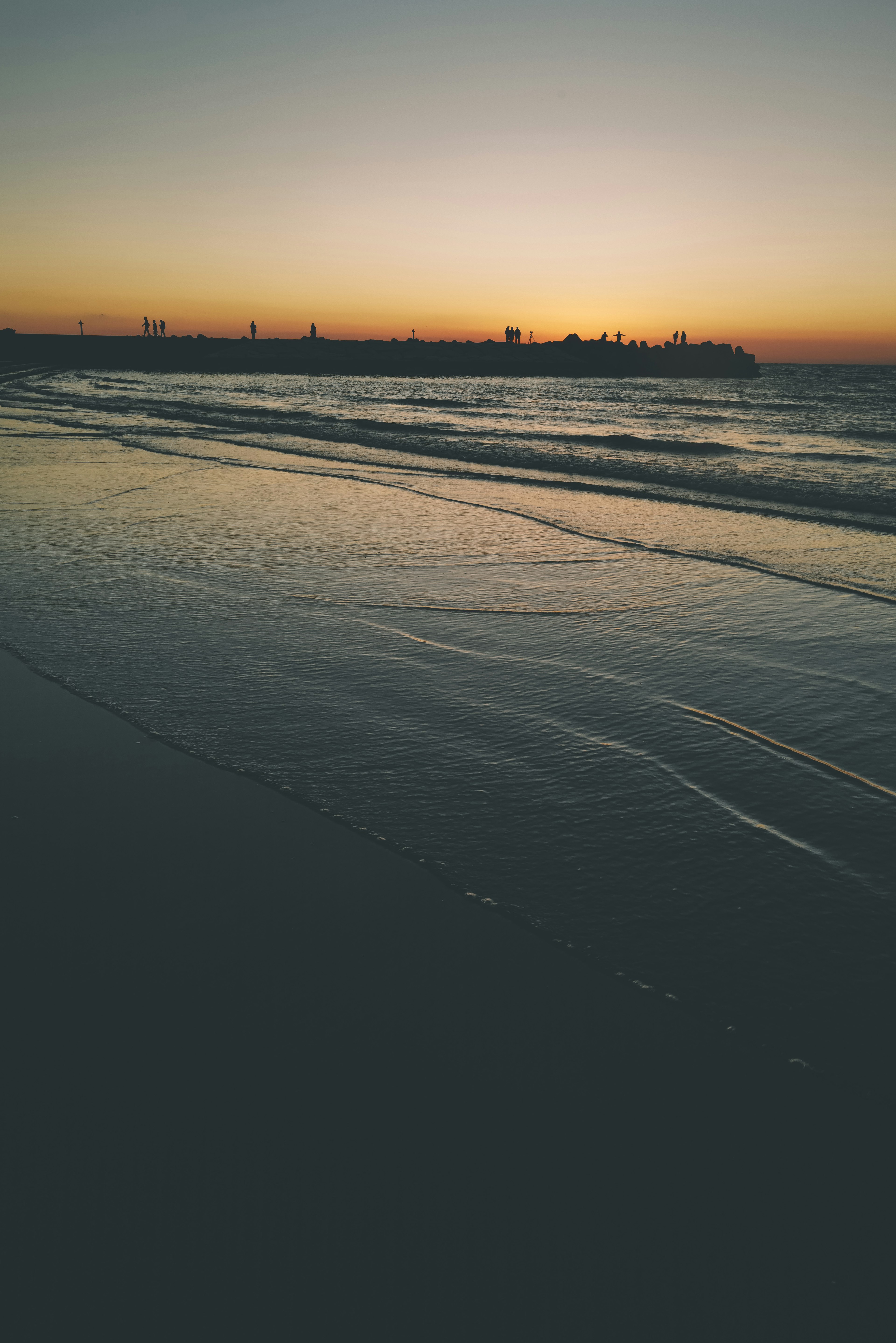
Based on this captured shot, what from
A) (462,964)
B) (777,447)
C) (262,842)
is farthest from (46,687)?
(777,447)

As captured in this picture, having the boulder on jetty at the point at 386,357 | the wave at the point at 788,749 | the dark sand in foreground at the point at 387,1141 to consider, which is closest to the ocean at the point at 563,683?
the wave at the point at 788,749

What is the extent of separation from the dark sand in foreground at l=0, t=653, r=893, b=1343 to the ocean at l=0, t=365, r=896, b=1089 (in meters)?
0.25

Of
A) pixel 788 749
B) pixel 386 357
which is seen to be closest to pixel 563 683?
pixel 788 749

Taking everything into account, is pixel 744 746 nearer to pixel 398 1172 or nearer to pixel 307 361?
pixel 398 1172

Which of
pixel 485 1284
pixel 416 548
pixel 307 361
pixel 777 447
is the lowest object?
pixel 485 1284

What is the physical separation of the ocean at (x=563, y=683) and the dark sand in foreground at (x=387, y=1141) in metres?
0.25

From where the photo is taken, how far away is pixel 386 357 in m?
96.2

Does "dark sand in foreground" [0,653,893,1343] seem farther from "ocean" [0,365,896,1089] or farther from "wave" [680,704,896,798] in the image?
"wave" [680,704,896,798]

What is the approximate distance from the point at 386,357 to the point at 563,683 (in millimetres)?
99807

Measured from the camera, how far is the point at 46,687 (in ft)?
13.5

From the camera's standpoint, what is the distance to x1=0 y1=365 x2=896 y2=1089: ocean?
8.04 feet

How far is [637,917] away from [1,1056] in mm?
1763

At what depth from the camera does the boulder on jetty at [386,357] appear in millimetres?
80562

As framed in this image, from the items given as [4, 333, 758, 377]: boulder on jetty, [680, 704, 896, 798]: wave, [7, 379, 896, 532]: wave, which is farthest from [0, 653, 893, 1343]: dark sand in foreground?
[4, 333, 758, 377]: boulder on jetty
